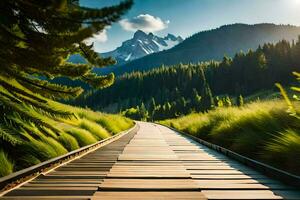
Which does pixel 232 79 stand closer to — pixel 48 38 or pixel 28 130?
pixel 28 130

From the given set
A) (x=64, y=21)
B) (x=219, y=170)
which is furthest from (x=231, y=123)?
(x=64, y=21)

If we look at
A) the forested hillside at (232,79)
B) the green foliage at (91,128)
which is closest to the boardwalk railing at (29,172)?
the green foliage at (91,128)

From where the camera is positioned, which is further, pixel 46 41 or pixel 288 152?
pixel 288 152

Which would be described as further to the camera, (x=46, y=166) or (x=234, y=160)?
(x=234, y=160)

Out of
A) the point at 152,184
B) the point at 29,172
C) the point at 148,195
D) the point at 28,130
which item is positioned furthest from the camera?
the point at 28,130

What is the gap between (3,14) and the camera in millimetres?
3617

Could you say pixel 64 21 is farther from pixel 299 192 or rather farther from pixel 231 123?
pixel 231 123

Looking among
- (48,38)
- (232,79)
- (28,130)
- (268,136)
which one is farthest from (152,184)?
(232,79)

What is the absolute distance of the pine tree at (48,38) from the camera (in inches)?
121

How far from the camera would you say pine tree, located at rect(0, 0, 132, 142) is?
3084 mm

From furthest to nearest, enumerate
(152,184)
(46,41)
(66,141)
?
(66,141)
(152,184)
(46,41)

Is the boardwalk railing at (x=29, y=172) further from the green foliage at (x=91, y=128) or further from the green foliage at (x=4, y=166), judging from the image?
the green foliage at (x=91, y=128)

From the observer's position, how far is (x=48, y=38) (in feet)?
12.4

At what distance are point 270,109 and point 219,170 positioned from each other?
131 inches
